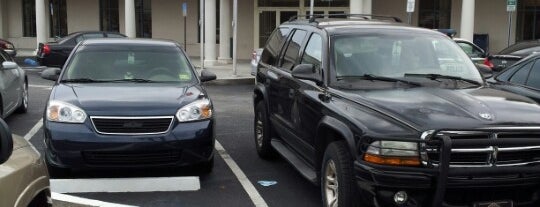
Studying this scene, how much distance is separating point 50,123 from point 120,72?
1.34m

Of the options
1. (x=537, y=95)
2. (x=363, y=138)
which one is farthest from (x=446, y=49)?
(x=363, y=138)

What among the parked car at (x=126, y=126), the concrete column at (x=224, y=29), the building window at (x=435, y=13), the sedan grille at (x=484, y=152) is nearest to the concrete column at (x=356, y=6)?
the concrete column at (x=224, y=29)

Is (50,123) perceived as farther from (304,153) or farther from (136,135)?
(304,153)

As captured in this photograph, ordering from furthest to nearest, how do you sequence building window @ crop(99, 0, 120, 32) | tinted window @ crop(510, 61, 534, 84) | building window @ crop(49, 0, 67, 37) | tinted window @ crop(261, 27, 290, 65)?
building window @ crop(49, 0, 67, 37) → building window @ crop(99, 0, 120, 32) → tinted window @ crop(261, 27, 290, 65) → tinted window @ crop(510, 61, 534, 84)

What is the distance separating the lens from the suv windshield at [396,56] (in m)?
5.50

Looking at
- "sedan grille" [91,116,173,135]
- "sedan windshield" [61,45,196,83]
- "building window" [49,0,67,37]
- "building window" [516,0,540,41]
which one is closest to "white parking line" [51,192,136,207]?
"sedan grille" [91,116,173,135]

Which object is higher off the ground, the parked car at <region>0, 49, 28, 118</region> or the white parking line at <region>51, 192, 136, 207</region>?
the parked car at <region>0, 49, 28, 118</region>

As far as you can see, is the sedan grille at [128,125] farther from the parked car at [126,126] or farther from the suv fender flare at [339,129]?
the suv fender flare at [339,129]

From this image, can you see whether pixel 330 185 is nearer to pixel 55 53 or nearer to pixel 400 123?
pixel 400 123

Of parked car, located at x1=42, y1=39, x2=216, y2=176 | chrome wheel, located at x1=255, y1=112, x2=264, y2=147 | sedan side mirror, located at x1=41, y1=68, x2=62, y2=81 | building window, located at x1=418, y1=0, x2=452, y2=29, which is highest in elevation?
building window, located at x1=418, y1=0, x2=452, y2=29

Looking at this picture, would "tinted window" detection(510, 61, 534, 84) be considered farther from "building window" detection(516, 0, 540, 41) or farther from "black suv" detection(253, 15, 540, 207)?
"building window" detection(516, 0, 540, 41)

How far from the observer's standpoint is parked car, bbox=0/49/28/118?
29.8ft

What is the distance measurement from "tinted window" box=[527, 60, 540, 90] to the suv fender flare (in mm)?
2773

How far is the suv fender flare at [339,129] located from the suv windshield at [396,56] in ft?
2.01
